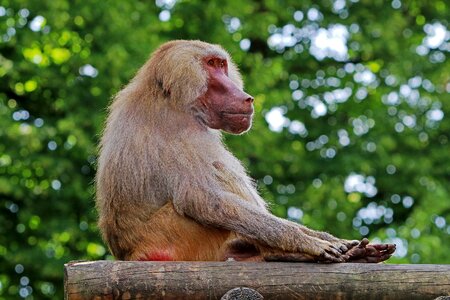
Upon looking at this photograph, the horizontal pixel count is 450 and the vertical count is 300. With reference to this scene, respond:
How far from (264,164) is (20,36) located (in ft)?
10.7

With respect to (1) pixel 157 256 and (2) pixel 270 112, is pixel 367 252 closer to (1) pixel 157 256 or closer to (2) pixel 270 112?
(1) pixel 157 256

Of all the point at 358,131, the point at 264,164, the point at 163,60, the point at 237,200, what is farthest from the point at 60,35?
the point at 237,200

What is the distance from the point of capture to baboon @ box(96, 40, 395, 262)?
537cm

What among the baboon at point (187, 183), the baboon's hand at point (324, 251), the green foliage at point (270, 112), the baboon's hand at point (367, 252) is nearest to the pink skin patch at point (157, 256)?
the baboon at point (187, 183)

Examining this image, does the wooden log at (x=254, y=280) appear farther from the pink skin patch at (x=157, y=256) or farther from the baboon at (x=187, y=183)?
the pink skin patch at (x=157, y=256)

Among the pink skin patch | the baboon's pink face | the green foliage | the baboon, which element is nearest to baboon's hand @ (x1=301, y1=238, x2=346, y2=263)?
the baboon

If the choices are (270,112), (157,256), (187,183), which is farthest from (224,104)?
(270,112)

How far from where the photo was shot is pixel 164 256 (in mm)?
5516

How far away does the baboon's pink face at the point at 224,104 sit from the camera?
5922mm

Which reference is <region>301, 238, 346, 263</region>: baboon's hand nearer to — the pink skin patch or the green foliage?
the pink skin patch

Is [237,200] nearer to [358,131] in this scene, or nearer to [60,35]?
[60,35]

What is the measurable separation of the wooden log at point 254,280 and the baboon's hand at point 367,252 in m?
0.11

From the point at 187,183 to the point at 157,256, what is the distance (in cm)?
41

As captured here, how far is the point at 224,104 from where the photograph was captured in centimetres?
595
